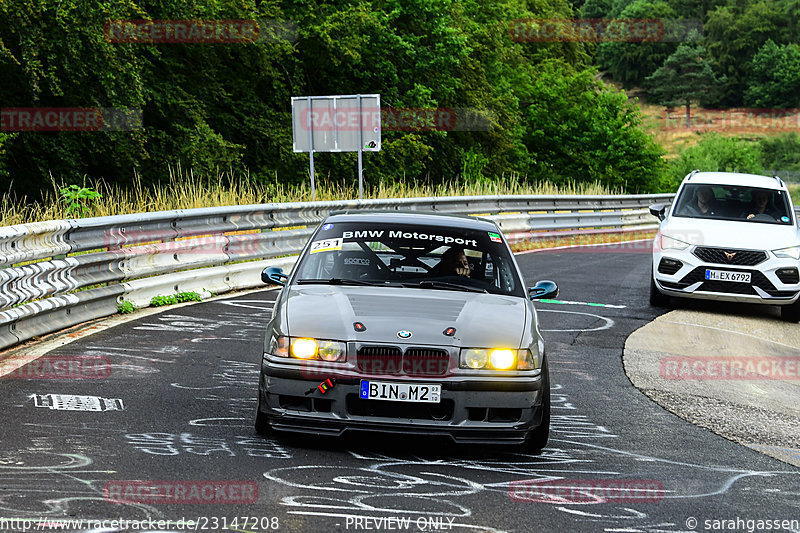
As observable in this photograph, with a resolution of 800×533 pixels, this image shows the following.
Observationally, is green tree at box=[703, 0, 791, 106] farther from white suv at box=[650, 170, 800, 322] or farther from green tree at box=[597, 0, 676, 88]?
white suv at box=[650, 170, 800, 322]

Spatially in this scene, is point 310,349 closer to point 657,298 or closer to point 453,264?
point 453,264

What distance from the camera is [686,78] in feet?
495

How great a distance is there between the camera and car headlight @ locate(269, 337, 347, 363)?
5891mm

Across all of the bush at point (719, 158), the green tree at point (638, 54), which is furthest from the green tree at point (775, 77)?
the bush at point (719, 158)

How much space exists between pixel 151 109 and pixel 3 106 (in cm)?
512

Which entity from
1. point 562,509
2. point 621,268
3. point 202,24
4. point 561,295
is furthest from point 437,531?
point 202,24

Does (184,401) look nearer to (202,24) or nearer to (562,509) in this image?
(562,509)

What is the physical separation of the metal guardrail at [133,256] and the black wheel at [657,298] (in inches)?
196

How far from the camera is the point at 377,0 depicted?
39.9 meters

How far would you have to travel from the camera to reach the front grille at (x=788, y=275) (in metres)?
13.3

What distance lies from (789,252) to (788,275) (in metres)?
0.33

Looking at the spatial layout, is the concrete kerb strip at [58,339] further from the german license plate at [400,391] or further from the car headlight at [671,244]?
the car headlight at [671,244]

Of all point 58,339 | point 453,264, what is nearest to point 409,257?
point 453,264

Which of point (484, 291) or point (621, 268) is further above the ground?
point (484, 291)
